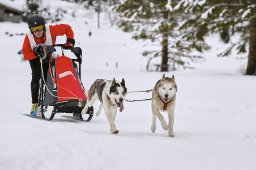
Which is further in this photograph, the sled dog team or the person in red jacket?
the person in red jacket

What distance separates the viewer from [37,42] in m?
7.03

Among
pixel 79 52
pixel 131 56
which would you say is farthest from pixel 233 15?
pixel 131 56

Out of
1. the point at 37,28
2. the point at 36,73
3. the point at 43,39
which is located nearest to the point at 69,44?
the point at 43,39

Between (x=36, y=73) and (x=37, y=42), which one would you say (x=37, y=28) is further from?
(x=36, y=73)

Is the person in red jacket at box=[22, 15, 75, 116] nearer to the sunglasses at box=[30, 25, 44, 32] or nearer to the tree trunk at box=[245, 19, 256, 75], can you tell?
the sunglasses at box=[30, 25, 44, 32]

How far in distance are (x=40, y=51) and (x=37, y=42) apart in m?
0.34

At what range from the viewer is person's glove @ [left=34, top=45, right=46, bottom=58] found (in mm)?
6711

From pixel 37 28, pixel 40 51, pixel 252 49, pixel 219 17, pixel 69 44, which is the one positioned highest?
pixel 219 17

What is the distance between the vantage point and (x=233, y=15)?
14773mm

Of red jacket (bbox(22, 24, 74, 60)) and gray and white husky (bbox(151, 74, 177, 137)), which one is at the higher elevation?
red jacket (bbox(22, 24, 74, 60))

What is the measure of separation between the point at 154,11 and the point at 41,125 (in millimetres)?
15930

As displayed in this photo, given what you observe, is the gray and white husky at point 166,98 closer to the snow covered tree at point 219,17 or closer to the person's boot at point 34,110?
the person's boot at point 34,110

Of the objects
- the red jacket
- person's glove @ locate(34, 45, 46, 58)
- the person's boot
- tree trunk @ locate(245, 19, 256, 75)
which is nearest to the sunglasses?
the red jacket

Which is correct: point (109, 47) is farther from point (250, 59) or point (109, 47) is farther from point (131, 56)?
point (250, 59)
